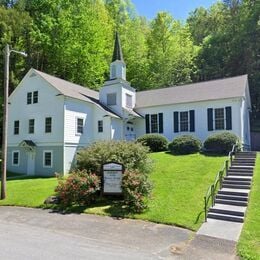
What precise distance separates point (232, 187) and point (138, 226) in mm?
5866

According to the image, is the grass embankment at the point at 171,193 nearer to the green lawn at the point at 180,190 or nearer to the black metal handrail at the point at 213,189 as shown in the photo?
the green lawn at the point at 180,190

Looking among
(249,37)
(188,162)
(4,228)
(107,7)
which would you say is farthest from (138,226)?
(107,7)

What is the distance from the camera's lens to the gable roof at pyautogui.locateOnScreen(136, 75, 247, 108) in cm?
Answer: 2502

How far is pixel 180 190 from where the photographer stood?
14.5 metres

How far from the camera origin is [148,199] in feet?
43.9

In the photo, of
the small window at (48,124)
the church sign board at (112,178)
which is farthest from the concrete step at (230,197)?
the small window at (48,124)

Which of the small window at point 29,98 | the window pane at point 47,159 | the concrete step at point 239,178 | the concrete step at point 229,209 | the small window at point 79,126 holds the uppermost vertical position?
the small window at point 29,98

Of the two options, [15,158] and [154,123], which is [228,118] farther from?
[15,158]

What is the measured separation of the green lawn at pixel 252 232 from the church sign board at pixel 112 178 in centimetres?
554

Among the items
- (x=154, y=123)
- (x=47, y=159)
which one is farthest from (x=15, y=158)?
(x=154, y=123)

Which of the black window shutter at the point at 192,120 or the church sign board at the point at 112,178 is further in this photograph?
the black window shutter at the point at 192,120

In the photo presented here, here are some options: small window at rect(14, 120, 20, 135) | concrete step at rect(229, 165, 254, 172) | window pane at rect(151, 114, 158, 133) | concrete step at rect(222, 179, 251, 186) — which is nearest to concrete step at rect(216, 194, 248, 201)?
concrete step at rect(222, 179, 251, 186)

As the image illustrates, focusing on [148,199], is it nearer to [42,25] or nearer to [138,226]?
[138,226]

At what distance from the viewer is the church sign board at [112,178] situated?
13702mm
